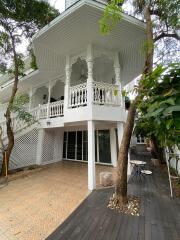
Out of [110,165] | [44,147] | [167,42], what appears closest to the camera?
[167,42]

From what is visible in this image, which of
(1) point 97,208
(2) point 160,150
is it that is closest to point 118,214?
(1) point 97,208

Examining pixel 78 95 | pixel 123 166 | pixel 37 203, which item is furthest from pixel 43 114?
→ pixel 123 166

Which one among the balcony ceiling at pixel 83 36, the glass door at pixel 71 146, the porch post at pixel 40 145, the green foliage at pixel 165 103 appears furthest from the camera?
the glass door at pixel 71 146

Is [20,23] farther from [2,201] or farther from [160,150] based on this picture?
[160,150]

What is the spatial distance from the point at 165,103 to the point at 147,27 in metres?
4.63

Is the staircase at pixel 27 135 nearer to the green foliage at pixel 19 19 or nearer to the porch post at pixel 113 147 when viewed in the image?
the green foliage at pixel 19 19

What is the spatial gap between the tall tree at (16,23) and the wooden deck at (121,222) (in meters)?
5.27

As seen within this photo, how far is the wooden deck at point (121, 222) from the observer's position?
9.29 feet

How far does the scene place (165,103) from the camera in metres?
1.10

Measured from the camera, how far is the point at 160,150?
29.4ft

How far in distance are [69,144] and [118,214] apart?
792 cm

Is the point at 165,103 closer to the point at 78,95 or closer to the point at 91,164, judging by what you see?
the point at 91,164

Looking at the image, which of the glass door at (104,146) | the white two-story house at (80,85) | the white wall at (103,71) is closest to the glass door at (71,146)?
the white two-story house at (80,85)

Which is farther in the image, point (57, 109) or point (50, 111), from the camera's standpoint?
point (50, 111)
